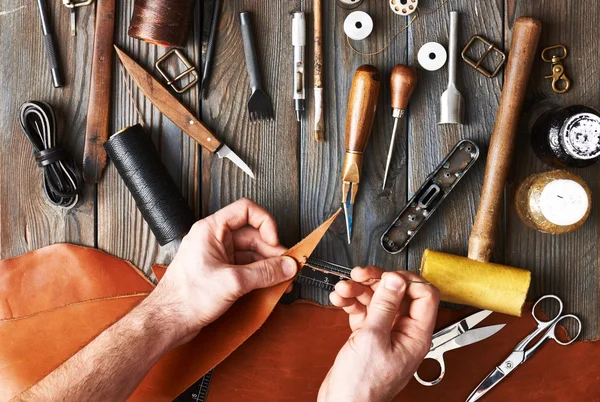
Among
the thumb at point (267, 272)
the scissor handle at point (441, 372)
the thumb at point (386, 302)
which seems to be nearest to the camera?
the thumb at point (386, 302)

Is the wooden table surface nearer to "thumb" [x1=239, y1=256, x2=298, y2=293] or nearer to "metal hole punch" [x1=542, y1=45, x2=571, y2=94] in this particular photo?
"metal hole punch" [x1=542, y1=45, x2=571, y2=94]

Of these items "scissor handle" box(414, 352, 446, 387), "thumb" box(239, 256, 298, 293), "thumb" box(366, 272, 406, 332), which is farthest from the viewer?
"scissor handle" box(414, 352, 446, 387)

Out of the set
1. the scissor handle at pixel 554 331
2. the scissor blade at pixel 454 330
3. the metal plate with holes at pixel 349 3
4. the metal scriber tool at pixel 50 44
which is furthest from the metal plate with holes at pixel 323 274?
the metal scriber tool at pixel 50 44

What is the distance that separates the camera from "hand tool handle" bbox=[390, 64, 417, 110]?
1.24 metres

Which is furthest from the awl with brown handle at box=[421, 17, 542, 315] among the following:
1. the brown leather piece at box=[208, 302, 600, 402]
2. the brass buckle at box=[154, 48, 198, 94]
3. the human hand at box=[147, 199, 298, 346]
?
the brass buckle at box=[154, 48, 198, 94]

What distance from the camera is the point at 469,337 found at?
1.27m

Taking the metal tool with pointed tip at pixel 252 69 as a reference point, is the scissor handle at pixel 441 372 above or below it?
below

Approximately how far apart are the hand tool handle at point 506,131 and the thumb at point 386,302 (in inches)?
11.6

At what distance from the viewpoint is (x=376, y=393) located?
1.04m

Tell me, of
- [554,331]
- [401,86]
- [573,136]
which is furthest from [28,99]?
[554,331]

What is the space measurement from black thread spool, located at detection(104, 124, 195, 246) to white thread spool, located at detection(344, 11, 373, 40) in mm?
530

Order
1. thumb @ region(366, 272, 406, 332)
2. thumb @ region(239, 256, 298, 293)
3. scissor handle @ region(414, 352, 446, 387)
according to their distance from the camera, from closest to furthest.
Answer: thumb @ region(366, 272, 406, 332), thumb @ region(239, 256, 298, 293), scissor handle @ region(414, 352, 446, 387)

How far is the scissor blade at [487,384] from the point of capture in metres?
1.27

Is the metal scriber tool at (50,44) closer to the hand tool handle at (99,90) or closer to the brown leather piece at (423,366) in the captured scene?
the hand tool handle at (99,90)
